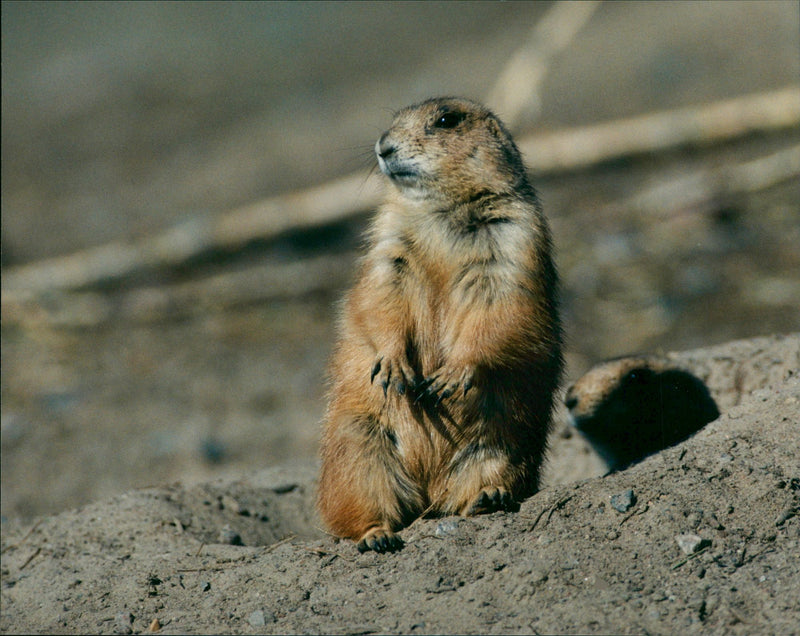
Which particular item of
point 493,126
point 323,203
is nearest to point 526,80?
point 323,203

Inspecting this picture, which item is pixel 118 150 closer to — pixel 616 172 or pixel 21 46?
pixel 21 46

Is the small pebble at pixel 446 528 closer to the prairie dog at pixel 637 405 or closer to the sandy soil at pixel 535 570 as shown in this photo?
the sandy soil at pixel 535 570

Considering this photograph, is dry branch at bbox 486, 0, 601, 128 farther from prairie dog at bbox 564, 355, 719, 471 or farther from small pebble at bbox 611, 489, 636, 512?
small pebble at bbox 611, 489, 636, 512

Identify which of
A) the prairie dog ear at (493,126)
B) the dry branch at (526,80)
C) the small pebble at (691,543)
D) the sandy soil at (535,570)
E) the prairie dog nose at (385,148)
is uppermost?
the prairie dog nose at (385,148)

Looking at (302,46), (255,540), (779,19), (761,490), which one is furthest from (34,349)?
(779,19)

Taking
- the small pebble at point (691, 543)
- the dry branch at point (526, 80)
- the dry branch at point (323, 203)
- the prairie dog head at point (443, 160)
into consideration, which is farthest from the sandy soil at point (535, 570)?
the dry branch at point (526, 80)

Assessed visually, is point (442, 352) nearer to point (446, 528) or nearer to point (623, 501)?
point (446, 528)
